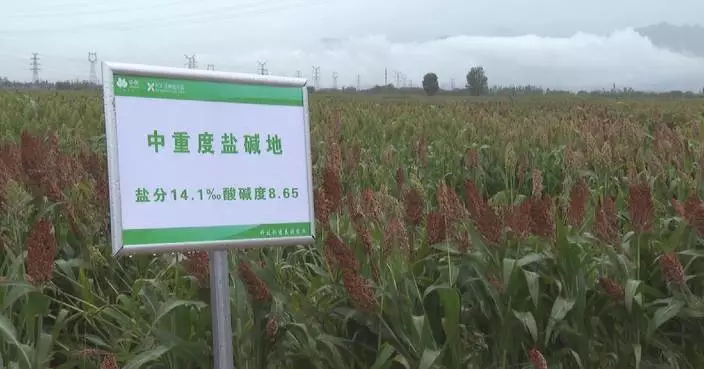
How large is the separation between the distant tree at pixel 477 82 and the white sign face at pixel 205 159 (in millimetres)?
55249

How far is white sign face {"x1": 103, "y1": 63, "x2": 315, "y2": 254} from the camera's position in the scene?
6.20 feet

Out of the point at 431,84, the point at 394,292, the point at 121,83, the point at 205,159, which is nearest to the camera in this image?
the point at 121,83

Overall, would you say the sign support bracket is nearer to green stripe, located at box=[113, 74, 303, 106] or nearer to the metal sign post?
the metal sign post

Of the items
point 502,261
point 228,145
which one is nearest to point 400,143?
point 502,261

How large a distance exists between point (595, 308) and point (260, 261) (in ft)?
4.02

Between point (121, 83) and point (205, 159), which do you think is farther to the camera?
point (205, 159)

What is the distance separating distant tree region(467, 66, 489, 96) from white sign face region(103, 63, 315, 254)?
181 ft

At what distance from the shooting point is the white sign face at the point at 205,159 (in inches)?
74.4

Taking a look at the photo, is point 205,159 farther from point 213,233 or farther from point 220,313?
point 220,313

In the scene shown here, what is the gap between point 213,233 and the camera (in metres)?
2.01

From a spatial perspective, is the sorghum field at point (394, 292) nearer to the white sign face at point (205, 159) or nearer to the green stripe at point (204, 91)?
the white sign face at point (205, 159)

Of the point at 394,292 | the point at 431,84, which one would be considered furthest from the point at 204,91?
the point at 431,84

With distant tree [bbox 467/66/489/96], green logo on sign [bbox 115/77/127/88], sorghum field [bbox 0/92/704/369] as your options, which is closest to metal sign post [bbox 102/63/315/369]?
green logo on sign [bbox 115/77/127/88]

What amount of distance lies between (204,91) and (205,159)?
0.19 m
